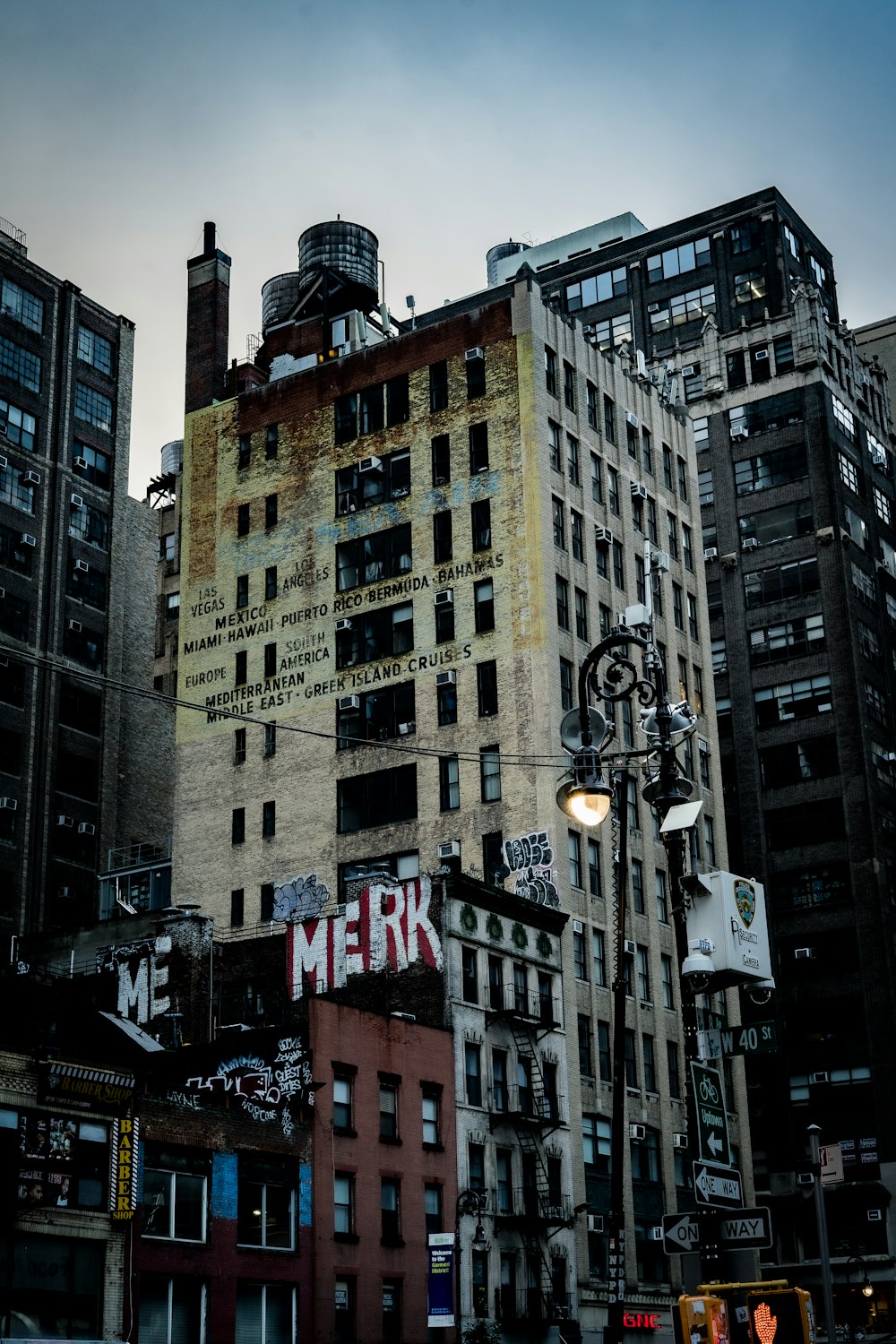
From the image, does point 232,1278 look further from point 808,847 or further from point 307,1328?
point 808,847

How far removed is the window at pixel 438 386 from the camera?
273 ft

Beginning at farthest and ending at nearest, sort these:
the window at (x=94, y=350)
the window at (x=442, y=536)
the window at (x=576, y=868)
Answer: the window at (x=94, y=350) → the window at (x=442, y=536) → the window at (x=576, y=868)

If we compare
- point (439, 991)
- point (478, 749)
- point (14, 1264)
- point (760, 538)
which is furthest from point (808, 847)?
point (14, 1264)

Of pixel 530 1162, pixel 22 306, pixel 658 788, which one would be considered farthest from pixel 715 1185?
pixel 22 306

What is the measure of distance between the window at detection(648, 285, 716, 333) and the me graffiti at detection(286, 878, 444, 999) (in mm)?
64821

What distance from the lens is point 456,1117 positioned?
189 feet

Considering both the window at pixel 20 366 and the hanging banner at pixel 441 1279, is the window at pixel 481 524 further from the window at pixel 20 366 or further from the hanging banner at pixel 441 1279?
the hanging banner at pixel 441 1279

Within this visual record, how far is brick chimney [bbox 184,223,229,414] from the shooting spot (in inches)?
3703

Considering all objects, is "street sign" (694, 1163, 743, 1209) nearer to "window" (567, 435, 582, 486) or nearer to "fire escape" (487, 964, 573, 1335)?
"fire escape" (487, 964, 573, 1335)

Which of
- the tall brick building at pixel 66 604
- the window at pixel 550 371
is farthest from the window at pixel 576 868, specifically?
the tall brick building at pixel 66 604

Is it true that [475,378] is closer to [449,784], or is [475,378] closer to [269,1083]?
[449,784]

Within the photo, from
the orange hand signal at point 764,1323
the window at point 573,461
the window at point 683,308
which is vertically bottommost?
the orange hand signal at point 764,1323

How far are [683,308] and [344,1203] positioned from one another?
7929cm

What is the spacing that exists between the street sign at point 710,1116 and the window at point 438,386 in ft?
211
